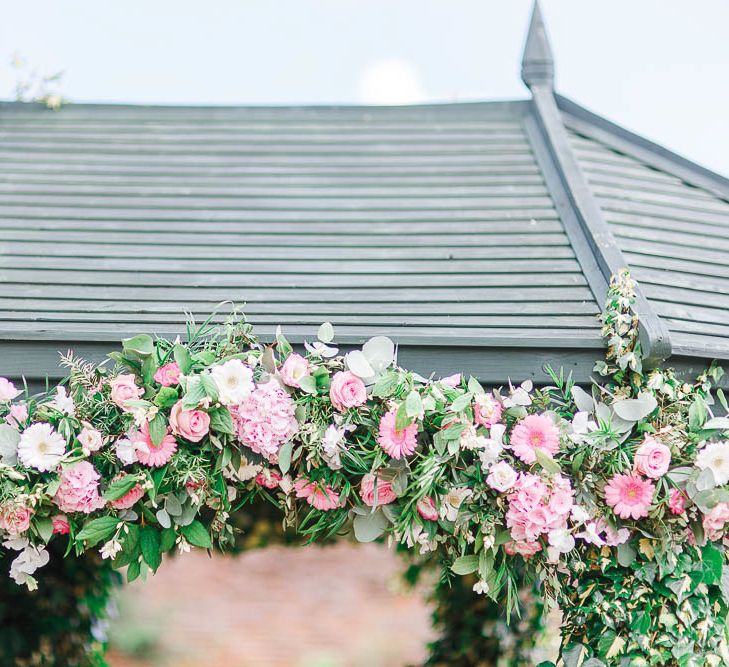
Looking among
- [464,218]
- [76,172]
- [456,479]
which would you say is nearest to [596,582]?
[456,479]

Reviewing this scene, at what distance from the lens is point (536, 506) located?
9.48 feet

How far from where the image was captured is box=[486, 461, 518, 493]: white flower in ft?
9.52

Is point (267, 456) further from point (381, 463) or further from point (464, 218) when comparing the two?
point (464, 218)

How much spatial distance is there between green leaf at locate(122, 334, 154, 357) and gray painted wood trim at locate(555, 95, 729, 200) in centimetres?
324

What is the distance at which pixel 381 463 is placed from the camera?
2938 millimetres

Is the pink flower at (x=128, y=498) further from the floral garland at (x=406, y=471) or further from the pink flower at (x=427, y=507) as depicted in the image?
the pink flower at (x=427, y=507)

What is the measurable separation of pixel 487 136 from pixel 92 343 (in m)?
2.88

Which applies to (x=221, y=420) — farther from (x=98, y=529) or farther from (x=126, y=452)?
(x=98, y=529)

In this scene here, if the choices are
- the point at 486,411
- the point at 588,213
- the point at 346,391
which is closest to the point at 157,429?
the point at 346,391

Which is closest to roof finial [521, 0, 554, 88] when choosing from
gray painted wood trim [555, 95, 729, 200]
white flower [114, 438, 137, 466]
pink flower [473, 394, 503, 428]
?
gray painted wood trim [555, 95, 729, 200]

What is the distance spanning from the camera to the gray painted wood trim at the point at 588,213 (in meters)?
3.08

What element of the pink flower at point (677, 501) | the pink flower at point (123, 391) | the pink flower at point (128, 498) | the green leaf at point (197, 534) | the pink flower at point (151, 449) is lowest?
the green leaf at point (197, 534)

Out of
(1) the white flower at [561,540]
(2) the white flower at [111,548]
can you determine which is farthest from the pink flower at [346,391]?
(2) the white flower at [111,548]

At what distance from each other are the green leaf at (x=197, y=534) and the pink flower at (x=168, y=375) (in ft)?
1.68
